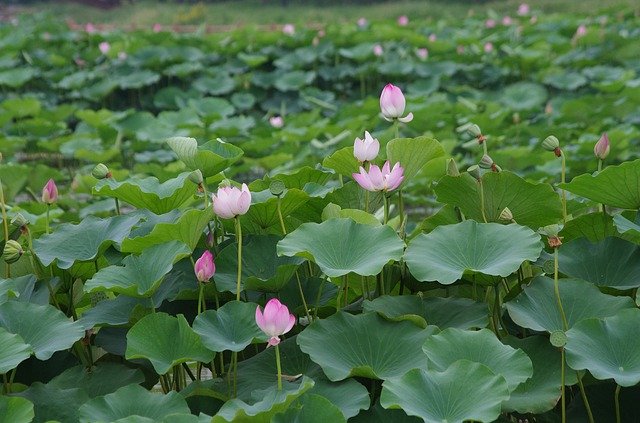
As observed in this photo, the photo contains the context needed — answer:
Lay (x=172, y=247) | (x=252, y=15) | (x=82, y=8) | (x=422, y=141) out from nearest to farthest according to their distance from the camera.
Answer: (x=172, y=247)
(x=422, y=141)
(x=252, y=15)
(x=82, y=8)

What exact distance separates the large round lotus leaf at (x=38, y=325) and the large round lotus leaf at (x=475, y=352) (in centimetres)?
46

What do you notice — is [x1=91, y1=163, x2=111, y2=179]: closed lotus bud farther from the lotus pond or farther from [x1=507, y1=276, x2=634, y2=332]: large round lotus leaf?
[x1=507, y1=276, x2=634, y2=332]: large round lotus leaf

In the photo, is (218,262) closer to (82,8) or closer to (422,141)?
(422,141)

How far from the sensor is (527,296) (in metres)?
1.28

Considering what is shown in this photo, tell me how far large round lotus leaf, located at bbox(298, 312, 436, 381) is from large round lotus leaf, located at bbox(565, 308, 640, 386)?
0.18m

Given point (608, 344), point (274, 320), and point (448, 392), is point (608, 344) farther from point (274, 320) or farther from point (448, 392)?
point (274, 320)

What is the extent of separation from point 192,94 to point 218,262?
481 centimetres

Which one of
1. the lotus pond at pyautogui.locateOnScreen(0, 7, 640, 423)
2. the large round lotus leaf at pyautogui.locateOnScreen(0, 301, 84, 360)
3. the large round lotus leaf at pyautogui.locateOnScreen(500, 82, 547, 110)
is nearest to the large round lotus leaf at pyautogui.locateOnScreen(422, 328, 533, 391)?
the lotus pond at pyautogui.locateOnScreen(0, 7, 640, 423)

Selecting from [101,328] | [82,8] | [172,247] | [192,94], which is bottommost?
[82,8]

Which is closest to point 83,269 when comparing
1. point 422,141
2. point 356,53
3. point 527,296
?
point 422,141

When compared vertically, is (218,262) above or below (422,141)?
below

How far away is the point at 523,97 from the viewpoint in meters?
5.49

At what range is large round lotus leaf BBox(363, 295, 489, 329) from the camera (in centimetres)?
129

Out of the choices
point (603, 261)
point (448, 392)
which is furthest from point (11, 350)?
point (603, 261)
